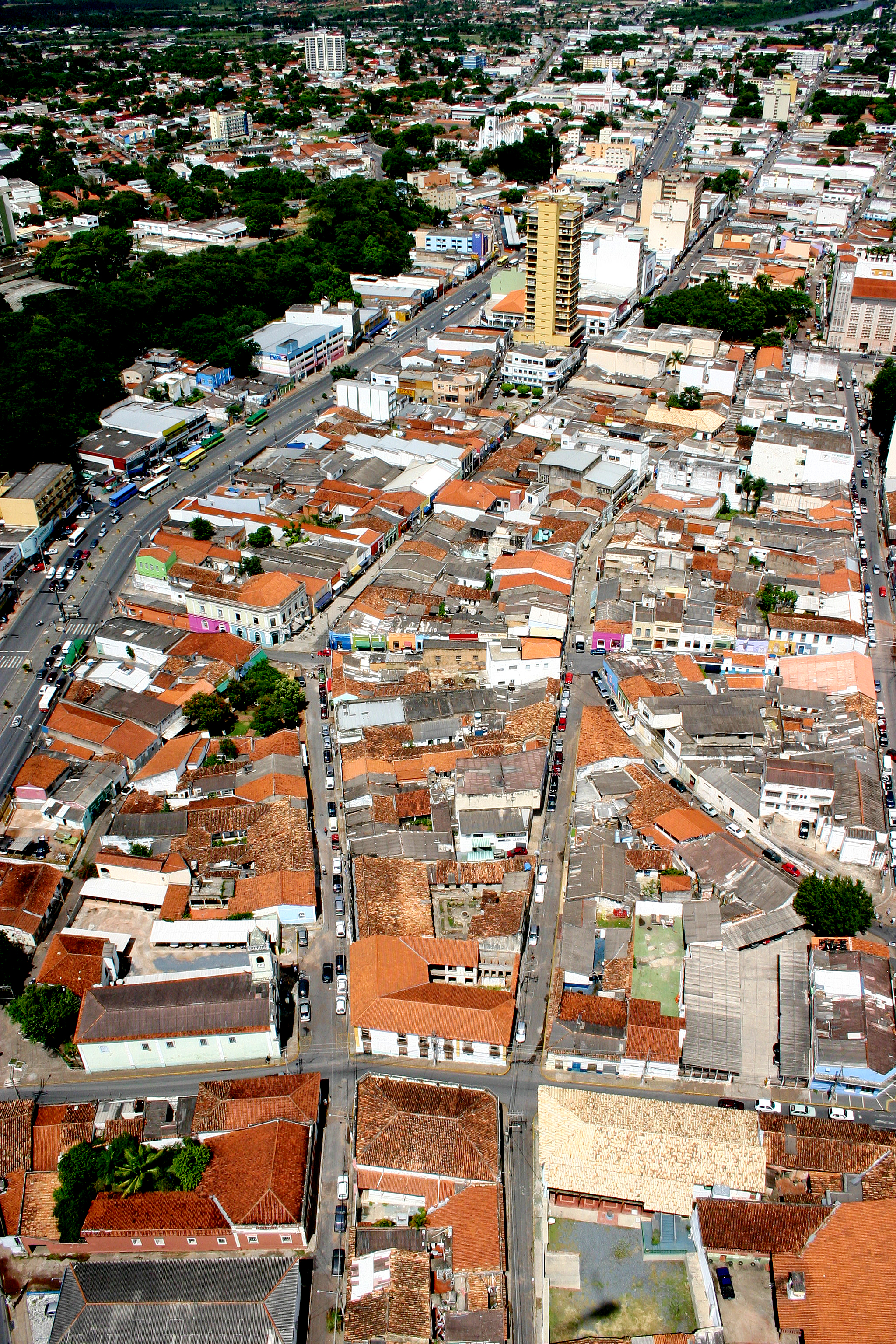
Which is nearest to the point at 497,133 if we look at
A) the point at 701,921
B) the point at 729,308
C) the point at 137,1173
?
the point at 729,308

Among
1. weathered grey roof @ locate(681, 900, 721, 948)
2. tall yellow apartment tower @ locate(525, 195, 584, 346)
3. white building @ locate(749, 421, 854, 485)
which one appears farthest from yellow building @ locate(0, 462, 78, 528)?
weathered grey roof @ locate(681, 900, 721, 948)

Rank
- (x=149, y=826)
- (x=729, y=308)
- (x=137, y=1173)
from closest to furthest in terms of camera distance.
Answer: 1. (x=137, y=1173)
2. (x=149, y=826)
3. (x=729, y=308)

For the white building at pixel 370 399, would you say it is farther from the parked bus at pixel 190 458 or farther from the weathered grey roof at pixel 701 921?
the weathered grey roof at pixel 701 921

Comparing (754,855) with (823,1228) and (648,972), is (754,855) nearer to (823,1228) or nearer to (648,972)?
(648,972)

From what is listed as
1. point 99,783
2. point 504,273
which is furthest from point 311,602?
point 504,273

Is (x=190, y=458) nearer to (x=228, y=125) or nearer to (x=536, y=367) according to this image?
(x=536, y=367)

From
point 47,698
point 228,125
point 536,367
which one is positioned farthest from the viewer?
point 228,125
